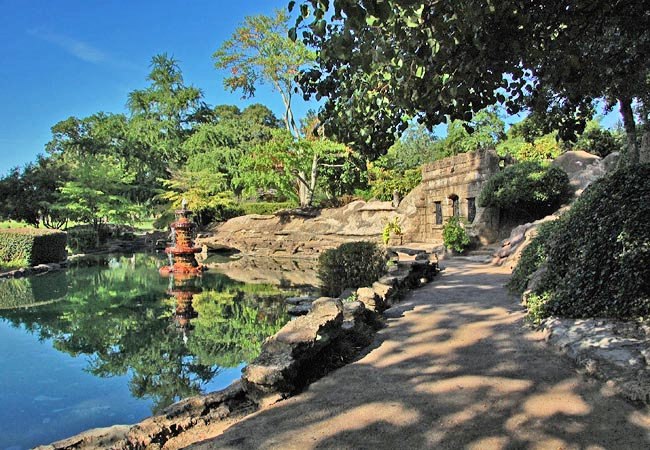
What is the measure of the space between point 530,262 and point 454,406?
16.6 feet

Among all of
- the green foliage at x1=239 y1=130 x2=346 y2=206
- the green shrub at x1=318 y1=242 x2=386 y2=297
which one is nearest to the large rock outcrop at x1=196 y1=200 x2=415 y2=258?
the green foliage at x1=239 y1=130 x2=346 y2=206

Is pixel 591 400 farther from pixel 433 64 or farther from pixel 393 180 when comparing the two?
pixel 393 180

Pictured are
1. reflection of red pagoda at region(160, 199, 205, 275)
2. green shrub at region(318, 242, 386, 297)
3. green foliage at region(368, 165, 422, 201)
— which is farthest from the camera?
green foliage at region(368, 165, 422, 201)

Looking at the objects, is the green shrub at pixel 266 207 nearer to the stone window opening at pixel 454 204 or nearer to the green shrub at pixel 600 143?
the stone window opening at pixel 454 204

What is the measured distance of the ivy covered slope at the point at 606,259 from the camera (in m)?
4.27

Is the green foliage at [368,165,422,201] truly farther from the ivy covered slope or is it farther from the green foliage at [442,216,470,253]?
the ivy covered slope

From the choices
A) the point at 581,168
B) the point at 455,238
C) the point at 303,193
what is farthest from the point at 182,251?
the point at 581,168

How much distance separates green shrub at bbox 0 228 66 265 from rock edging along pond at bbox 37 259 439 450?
17107mm

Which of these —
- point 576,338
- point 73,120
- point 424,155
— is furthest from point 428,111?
point 73,120

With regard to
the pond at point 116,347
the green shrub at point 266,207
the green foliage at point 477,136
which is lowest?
the pond at point 116,347

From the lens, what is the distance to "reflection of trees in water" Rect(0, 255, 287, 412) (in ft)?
19.3

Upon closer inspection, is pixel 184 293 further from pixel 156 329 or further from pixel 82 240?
pixel 82 240

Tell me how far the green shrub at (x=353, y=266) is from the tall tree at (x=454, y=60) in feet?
18.0

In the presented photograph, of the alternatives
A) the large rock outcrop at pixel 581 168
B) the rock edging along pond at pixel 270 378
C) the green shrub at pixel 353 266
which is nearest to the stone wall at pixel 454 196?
the large rock outcrop at pixel 581 168
